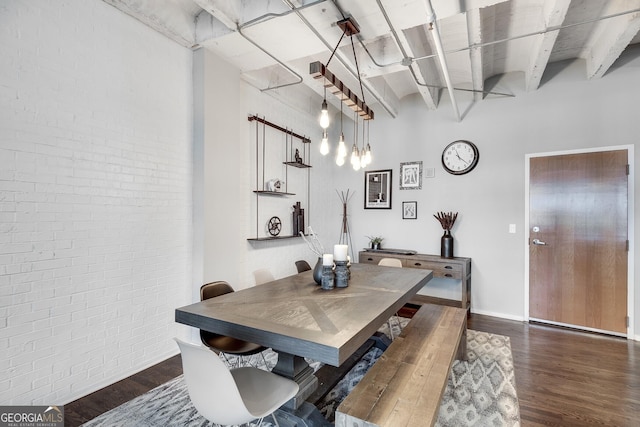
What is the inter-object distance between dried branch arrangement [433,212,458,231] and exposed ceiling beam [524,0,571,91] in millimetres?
1823

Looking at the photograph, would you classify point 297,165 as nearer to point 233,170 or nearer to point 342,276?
point 233,170

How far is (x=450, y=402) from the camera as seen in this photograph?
2135 millimetres

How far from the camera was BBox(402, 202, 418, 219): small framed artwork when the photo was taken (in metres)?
4.60

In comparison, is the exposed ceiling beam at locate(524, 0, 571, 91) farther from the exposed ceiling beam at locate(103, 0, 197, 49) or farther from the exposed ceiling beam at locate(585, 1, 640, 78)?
the exposed ceiling beam at locate(103, 0, 197, 49)

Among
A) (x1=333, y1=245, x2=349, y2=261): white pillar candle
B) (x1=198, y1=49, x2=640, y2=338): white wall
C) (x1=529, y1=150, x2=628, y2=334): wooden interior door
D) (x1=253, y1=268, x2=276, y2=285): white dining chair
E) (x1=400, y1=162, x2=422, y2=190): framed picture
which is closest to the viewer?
(x1=333, y1=245, x2=349, y2=261): white pillar candle

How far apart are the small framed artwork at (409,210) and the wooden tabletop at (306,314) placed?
7.34ft

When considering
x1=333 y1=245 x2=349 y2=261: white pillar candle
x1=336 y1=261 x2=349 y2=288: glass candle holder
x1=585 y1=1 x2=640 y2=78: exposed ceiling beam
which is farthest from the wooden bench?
x1=585 y1=1 x2=640 y2=78: exposed ceiling beam

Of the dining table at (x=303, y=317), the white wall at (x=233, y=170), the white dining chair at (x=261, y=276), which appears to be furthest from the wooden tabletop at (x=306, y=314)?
the white wall at (x=233, y=170)

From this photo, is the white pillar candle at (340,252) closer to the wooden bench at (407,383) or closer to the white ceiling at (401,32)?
the wooden bench at (407,383)

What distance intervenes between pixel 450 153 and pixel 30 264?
4.63m

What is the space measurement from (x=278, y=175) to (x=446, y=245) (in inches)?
100

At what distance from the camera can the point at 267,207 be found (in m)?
4.04

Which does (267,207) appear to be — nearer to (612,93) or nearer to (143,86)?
(143,86)

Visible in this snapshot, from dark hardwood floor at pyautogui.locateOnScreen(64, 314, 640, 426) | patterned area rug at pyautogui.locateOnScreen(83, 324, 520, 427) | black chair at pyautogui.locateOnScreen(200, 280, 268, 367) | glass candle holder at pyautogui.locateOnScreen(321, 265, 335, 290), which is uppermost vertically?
glass candle holder at pyautogui.locateOnScreen(321, 265, 335, 290)
